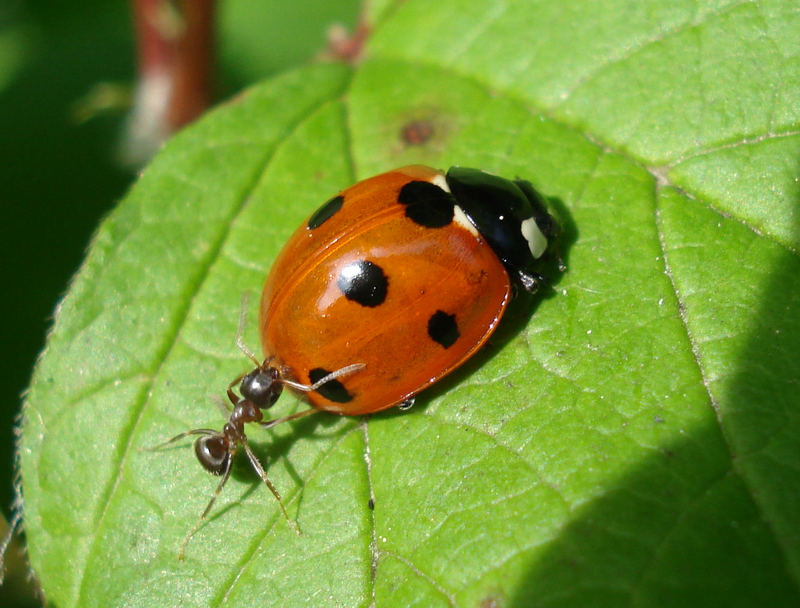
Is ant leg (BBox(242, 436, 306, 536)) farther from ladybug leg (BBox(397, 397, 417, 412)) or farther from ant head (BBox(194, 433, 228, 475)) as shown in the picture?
ladybug leg (BBox(397, 397, 417, 412))

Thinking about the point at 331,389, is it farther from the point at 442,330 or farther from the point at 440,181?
the point at 440,181

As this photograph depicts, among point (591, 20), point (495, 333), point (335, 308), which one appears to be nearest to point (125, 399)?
point (335, 308)

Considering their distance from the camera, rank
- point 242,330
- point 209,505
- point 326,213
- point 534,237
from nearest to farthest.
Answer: point 209,505 → point 534,237 → point 326,213 → point 242,330

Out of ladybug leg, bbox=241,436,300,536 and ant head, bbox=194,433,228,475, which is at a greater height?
ant head, bbox=194,433,228,475

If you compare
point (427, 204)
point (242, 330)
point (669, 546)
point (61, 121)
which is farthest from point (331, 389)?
point (61, 121)

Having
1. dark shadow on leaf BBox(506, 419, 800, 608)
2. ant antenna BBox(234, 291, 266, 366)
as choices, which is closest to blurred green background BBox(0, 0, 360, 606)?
ant antenna BBox(234, 291, 266, 366)
